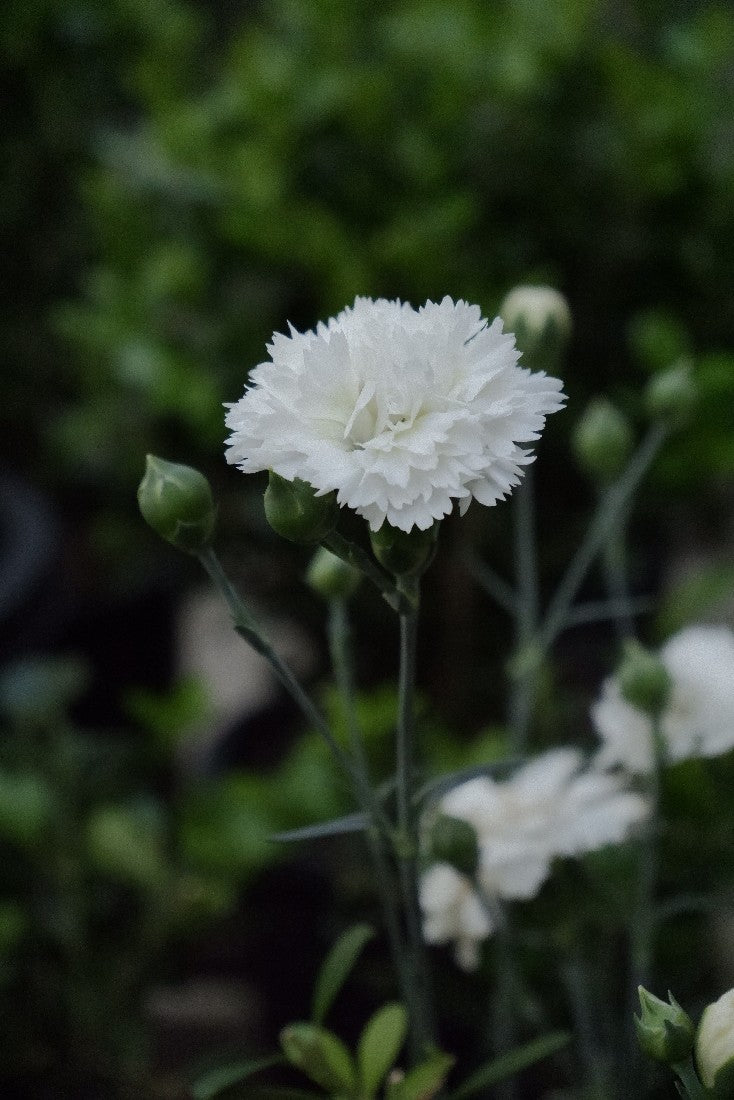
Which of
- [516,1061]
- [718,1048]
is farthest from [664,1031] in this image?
[516,1061]

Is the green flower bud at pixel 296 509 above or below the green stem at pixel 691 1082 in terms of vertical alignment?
above

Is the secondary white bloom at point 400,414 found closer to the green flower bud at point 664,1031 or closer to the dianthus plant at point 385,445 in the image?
the dianthus plant at point 385,445

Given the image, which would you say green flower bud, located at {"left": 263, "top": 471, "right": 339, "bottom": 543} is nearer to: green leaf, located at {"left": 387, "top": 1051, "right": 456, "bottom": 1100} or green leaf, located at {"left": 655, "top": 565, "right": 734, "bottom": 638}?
green leaf, located at {"left": 387, "top": 1051, "right": 456, "bottom": 1100}

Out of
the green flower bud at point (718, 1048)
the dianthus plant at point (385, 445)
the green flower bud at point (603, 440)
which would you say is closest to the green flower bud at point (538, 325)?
the green flower bud at point (603, 440)

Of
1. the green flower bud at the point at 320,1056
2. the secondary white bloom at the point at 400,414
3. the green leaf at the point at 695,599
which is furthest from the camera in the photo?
the green leaf at the point at 695,599

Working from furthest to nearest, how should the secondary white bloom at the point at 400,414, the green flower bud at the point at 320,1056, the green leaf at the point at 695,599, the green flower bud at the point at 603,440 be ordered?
the green leaf at the point at 695,599 → the green flower bud at the point at 603,440 → the green flower bud at the point at 320,1056 → the secondary white bloom at the point at 400,414

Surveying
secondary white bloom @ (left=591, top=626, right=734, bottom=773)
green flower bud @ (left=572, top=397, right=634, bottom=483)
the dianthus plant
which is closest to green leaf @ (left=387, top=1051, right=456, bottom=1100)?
the dianthus plant

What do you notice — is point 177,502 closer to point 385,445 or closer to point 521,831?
point 385,445

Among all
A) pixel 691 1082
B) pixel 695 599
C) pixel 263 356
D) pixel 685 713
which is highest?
pixel 263 356
